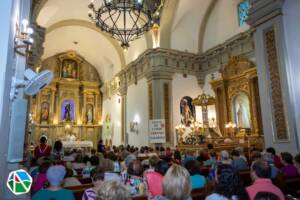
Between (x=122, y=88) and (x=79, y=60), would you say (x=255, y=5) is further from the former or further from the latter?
(x=79, y=60)

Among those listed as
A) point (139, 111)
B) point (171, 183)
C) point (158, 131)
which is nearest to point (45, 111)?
point (139, 111)

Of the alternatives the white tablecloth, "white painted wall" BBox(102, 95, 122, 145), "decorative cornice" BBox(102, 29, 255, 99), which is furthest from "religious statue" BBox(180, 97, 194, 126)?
the white tablecloth

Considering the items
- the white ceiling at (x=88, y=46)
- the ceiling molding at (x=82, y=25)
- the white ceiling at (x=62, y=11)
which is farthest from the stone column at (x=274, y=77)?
the white ceiling at (x=88, y=46)

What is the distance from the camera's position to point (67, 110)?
62.6 feet

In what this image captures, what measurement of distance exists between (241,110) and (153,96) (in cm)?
404

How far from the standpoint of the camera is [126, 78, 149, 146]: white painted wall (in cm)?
1232

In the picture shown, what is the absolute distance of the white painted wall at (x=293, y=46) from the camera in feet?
17.3

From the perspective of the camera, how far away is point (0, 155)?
9.24ft

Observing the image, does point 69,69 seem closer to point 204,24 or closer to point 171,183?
point 204,24

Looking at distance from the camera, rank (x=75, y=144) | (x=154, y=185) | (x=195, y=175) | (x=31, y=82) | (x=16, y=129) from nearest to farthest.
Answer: (x=154, y=185) → (x=195, y=175) → (x=31, y=82) → (x=16, y=129) → (x=75, y=144)

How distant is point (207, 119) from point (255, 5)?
22.8 feet

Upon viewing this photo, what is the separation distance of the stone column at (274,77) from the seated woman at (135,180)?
11.5 feet

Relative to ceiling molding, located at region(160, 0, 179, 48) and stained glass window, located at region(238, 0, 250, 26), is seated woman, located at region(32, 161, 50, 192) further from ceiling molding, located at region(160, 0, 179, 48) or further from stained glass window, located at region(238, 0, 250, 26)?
stained glass window, located at region(238, 0, 250, 26)

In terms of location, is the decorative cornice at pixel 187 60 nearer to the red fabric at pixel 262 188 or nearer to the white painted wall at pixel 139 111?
the white painted wall at pixel 139 111
